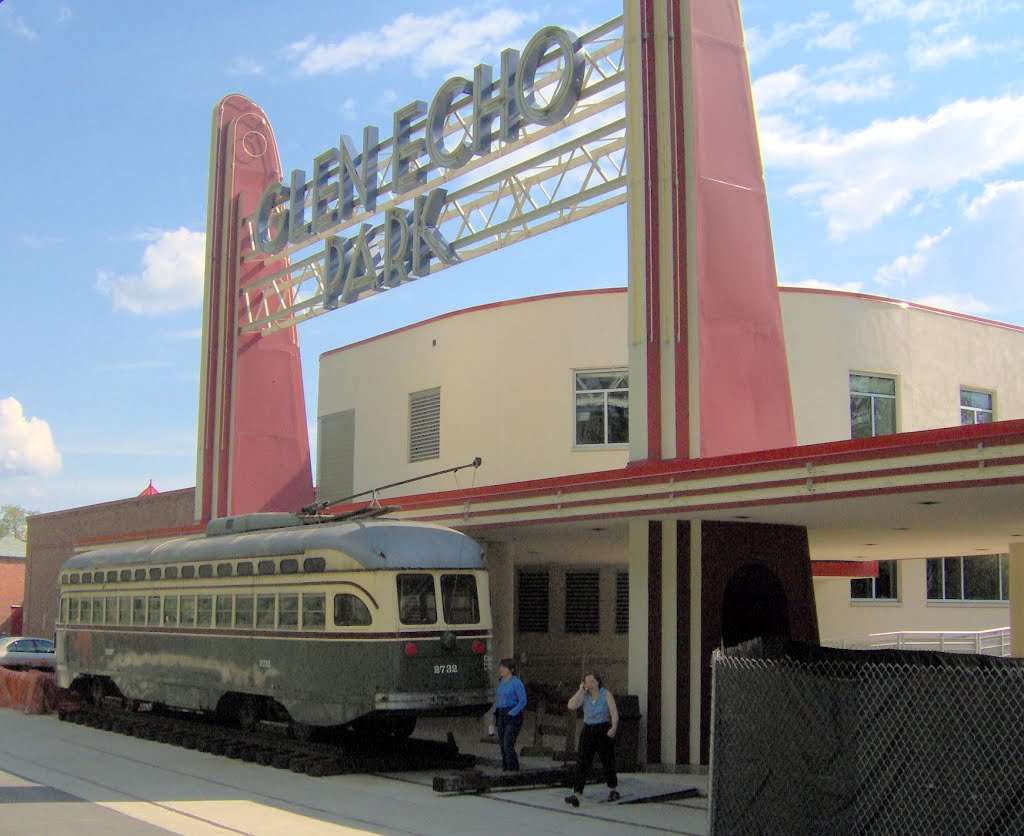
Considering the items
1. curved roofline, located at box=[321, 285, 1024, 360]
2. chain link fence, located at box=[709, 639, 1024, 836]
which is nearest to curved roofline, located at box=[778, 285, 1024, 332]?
curved roofline, located at box=[321, 285, 1024, 360]

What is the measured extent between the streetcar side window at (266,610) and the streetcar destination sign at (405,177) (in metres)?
8.06

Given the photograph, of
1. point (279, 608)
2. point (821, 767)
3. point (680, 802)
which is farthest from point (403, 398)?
point (821, 767)

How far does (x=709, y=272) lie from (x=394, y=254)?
8.72 m

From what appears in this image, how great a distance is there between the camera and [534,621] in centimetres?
2767

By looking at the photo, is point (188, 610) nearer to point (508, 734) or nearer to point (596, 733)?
point (508, 734)

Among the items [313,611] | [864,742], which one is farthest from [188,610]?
[864,742]

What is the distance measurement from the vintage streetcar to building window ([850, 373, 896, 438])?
12560 mm

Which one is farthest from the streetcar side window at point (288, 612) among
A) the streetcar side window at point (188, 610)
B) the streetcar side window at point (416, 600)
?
the streetcar side window at point (188, 610)

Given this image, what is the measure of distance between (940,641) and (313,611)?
16.2 m

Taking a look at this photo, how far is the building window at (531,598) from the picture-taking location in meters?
27.7

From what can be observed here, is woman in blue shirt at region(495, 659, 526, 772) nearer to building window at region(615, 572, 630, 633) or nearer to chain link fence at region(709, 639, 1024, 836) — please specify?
chain link fence at region(709, 639, 1024, 836)

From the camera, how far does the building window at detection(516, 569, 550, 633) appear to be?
27.7 meters

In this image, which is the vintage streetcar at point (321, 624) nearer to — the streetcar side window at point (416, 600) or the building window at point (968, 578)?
the streetcar side window at point (416, 600)

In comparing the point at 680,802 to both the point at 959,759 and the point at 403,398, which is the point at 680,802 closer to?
the point at 959,759
